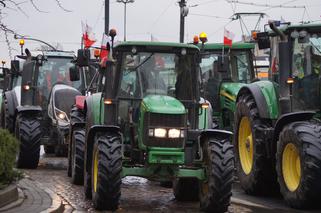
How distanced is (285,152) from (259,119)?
1468 mm

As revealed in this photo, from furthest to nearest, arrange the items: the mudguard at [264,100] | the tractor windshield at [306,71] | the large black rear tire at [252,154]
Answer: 1. the mudguard at [264,100]
2. the large black rear tire at [252,154]
3. the tractor windshield at [306,71]

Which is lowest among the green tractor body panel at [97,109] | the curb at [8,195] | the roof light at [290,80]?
the curb at [8,195]

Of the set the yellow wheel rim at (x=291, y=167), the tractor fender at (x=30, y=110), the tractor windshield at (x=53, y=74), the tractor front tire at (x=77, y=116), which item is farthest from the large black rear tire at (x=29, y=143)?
the yellow wheel rim at (x=291, y=167)

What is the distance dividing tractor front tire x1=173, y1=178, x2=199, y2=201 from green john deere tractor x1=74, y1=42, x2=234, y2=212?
0.6 inches

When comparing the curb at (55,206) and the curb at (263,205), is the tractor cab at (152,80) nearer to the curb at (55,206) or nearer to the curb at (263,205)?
the curb at (55,206)

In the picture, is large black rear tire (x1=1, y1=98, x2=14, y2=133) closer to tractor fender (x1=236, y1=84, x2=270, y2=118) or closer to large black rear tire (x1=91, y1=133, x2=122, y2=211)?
tractor fender (x1=236, y1=84, x2=270, y2=118)

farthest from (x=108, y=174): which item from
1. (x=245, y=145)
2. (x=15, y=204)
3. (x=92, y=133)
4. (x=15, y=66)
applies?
(x=15, y=66)

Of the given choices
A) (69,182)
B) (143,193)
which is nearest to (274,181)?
(143,193)

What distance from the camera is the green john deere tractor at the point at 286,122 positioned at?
31.1 feet

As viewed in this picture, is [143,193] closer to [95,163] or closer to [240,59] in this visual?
[95,163]

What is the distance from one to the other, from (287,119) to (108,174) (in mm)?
3140

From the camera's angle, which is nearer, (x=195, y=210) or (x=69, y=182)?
(x=195, y=210)

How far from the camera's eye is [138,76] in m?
10.2

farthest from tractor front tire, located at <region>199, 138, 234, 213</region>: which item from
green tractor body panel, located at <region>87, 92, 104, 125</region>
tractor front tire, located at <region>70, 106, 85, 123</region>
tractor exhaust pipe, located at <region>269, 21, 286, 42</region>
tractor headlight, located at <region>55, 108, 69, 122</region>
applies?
tractor headlight, located at <region>55, 108, 69, 122</region>
